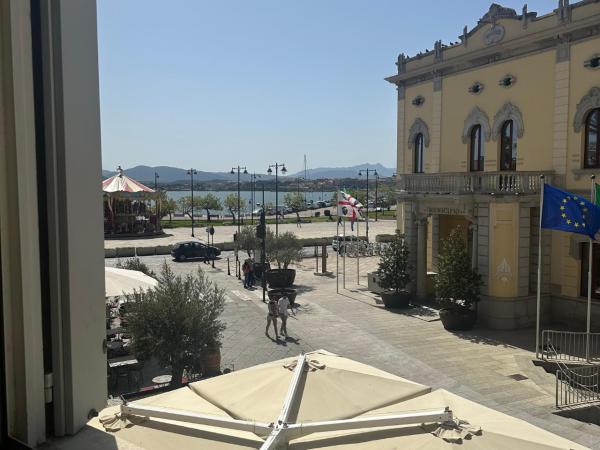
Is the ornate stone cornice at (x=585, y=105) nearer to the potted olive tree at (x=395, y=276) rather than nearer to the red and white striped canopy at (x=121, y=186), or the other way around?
the potted olive tree at (x=395, y=276)

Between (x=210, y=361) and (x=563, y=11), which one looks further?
(x=563, y=11)

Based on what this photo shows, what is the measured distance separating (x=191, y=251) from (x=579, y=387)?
2684cm

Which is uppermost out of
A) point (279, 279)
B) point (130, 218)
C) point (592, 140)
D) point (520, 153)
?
point (592, 140)

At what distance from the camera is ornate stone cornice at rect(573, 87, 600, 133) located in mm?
17219

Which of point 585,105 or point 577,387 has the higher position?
point 585,105

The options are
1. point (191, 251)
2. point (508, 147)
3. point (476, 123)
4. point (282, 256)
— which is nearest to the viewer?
point (508, 147)

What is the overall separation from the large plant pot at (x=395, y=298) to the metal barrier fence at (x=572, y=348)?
548 centimetres

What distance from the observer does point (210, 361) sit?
12.1 meters

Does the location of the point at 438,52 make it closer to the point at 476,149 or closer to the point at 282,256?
the point at 476,149

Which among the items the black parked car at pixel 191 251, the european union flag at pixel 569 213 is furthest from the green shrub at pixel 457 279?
the black parked car at pixel 191 251

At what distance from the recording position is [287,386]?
5.18 meters

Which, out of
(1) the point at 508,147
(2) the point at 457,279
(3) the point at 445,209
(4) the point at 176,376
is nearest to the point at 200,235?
(3) the point at 445,209

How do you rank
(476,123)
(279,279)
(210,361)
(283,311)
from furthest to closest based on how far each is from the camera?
(279,279)
(476,123)
(283,311)
(210,361)

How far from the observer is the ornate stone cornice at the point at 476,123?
2119 centimetres
